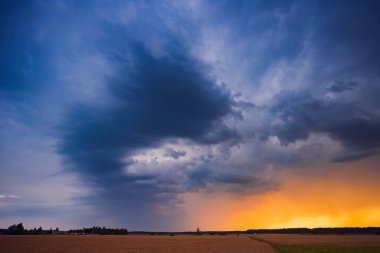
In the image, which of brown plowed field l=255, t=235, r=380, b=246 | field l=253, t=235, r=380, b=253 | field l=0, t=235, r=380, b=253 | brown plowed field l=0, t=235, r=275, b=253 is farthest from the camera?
brown plowed field l=255, t=235, r=380, b=246

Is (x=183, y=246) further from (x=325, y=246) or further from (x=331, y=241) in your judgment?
(x=331, y=241)

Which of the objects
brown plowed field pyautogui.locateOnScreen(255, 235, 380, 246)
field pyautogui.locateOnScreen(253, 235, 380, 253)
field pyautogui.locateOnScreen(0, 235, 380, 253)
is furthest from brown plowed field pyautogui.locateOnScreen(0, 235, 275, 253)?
brown plowed field pyautogui.locateOnScreen(255, 235, 380, 246)

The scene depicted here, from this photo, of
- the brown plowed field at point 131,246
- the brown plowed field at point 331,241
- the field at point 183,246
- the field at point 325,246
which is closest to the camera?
the brown plowed field at point 131,246

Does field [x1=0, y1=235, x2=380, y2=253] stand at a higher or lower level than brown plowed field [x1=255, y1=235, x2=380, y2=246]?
lower

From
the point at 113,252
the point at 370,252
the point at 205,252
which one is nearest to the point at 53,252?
the point at 113,252

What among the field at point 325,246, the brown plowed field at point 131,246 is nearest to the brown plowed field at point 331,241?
the field at point 325,246

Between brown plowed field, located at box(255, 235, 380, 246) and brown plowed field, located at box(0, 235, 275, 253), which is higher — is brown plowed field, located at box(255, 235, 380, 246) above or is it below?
above

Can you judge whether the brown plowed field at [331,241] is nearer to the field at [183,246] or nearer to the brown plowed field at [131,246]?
the field at [183,246]

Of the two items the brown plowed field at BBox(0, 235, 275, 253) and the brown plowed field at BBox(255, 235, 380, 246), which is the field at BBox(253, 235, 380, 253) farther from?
the brown plowed field at BBox(0, 235, 275, 253)

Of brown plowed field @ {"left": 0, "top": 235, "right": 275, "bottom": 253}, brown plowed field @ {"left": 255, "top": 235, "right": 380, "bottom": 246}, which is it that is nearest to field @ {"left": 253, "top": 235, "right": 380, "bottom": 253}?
brown plowed field @ {"left": 255, "top": 235, "right": 380, "bottom": 246}

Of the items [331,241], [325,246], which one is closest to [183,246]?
[325,246]

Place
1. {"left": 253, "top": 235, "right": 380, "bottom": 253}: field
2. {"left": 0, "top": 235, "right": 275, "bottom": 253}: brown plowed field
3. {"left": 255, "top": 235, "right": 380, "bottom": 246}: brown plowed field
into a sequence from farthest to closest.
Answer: {"left": 255, "top": 235, "right": 380, "bottom": 246}: brown plowed field, {"left": 253, "top": 235, "right": 380, "bottom": 253}: field, {"left": 0, "top": 235, "right": 275, "bottom": 253}: brown plowed field

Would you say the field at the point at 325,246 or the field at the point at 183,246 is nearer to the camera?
the field at the point at 183,246

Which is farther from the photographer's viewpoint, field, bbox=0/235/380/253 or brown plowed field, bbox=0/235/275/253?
field, bbox=0/235/380/253
